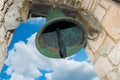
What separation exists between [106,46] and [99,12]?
16.2 inches

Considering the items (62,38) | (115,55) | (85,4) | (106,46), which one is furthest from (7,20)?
(115,55)

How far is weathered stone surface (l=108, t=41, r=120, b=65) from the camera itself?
226 cm

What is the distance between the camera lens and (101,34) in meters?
2.58

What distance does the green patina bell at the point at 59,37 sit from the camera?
2252mm

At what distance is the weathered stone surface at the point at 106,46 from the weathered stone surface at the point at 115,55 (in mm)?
54

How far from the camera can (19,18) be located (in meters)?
2.76

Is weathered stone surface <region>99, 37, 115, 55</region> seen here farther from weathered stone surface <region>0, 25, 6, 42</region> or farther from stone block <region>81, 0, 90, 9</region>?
weathered stone surface <region>0, 25, 6, 42</region>

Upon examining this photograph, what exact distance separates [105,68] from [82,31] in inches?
17.6

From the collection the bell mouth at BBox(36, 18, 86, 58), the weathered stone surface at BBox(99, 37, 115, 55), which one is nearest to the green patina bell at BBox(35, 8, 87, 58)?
the bell mouth at BBox(36, 18, 86, 58)

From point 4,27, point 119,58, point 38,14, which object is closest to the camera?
point 119,58

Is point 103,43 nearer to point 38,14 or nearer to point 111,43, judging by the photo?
point 111,43

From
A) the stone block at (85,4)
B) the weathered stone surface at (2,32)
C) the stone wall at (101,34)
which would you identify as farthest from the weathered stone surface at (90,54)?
the weathered stone surface at (2,32)

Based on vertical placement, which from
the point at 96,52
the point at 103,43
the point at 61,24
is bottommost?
the point at 96,52

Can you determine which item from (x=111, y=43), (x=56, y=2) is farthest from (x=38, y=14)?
(x=111, y=43)
